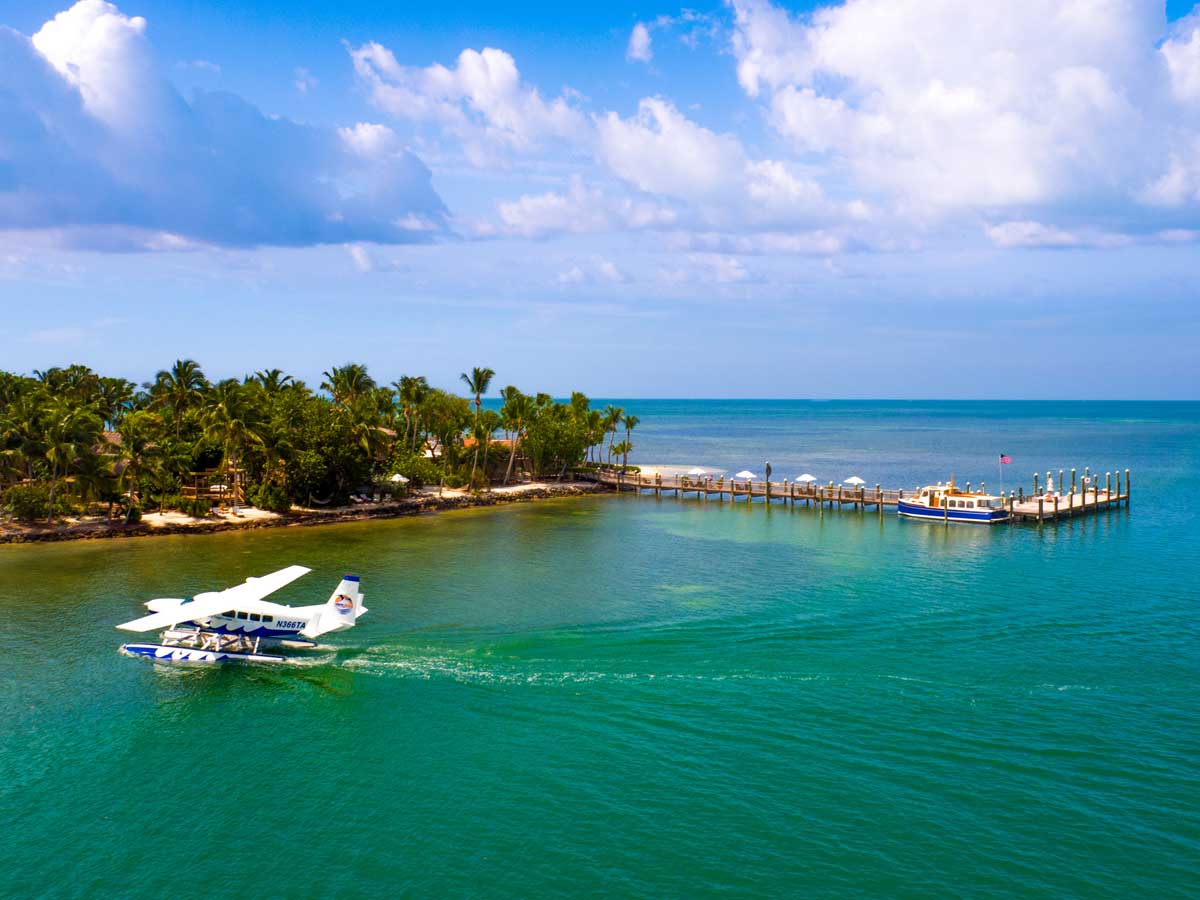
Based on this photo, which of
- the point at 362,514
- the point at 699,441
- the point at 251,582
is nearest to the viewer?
the point at 251,582

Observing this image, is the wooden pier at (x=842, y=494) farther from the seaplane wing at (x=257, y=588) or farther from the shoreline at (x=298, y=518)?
the seaplane wing at (x=257, y=588)

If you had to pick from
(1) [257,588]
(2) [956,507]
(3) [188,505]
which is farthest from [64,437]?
(2) [956,507]

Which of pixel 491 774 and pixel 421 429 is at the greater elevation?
pixel 421 429

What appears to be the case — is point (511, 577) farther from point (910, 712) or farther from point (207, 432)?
point (207, 432)

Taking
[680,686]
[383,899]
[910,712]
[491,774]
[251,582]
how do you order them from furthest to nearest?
[251,582]
[680,686]
[910,712]
[491,774]
[383,899]

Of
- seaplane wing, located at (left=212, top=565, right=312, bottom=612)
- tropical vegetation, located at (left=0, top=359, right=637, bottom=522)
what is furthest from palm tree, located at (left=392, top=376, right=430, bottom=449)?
seaplane wing, located at (left=212, top=565, right=312, bottom=612)

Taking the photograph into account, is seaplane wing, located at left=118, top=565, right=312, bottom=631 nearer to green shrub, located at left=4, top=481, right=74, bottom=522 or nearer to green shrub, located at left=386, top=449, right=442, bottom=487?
green shrub, located at left=4, top=481, right=74, bottom=522

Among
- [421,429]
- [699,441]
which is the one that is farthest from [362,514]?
[699,441]

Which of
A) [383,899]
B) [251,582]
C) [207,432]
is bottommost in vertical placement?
[383,899]
